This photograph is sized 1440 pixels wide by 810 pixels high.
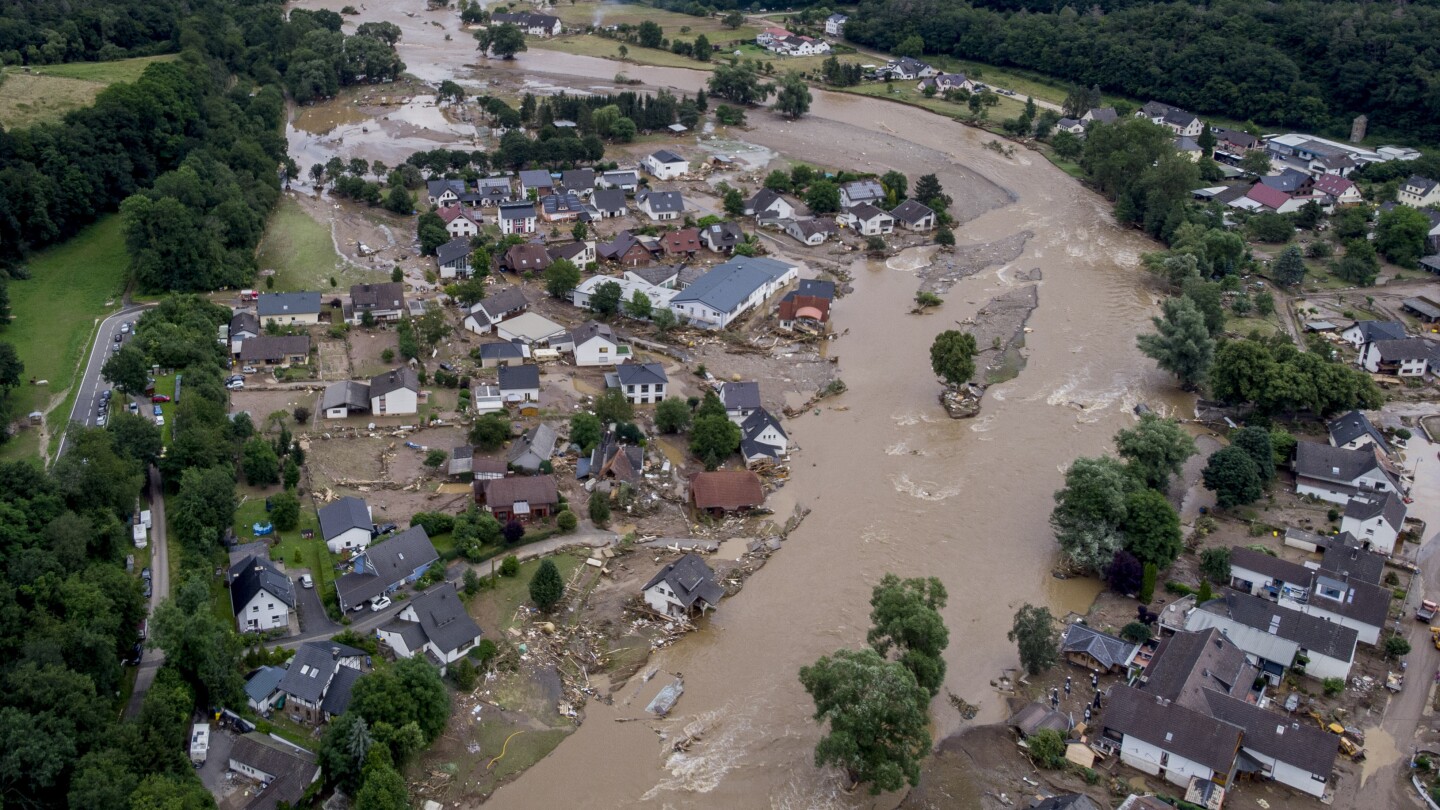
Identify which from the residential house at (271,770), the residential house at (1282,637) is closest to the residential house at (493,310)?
the residential house at (271,770)

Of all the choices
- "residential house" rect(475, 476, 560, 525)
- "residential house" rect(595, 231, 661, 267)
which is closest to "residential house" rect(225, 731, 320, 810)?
"residential house" rect(475, 476, 560, 525)

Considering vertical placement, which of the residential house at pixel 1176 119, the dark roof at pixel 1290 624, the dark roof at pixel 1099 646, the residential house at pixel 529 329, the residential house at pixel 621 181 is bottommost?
the residential house at pixel 529 329

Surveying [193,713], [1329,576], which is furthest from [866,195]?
[193,713]

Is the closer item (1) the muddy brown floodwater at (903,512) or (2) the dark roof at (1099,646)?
(1) the muddy brown floodwater at (903,512)

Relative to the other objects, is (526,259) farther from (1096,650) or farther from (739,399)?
(1096,650)

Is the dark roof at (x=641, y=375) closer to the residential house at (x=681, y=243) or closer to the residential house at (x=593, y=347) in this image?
the residential house at (x=593, y=347)

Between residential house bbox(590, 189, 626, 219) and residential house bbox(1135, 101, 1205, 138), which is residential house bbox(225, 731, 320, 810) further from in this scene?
residential house bbox(1135, 101, 1205, 138)

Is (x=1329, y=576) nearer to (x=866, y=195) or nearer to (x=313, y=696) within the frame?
(x=313, y=696)
